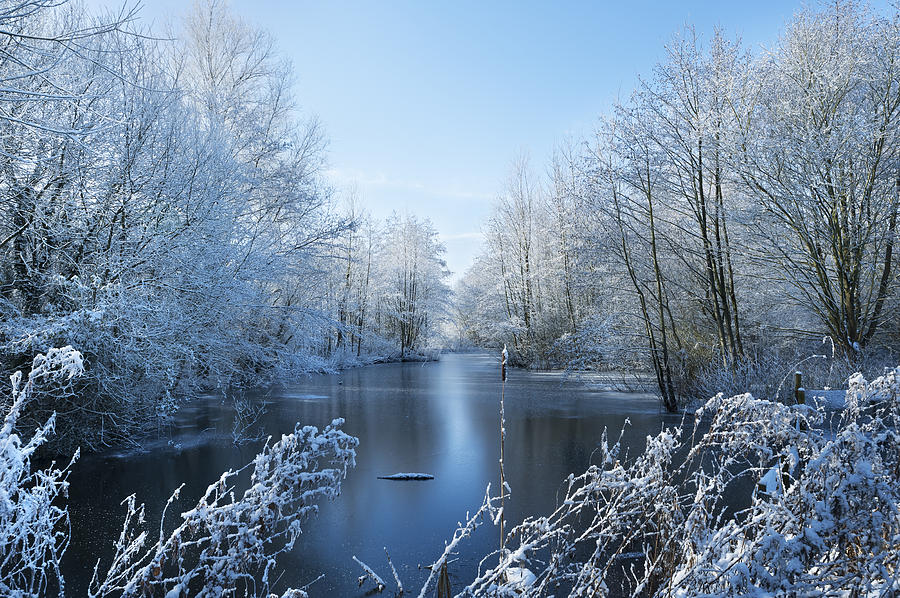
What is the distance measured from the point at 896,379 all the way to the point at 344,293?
21.2 m

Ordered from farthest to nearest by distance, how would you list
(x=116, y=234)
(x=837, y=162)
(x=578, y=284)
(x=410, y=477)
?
1. (x=578, y=284)
2. (x=837, y=162)
3. (x=116, y=234)
4. (x=410, y=477)

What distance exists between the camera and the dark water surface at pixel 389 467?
4.24 meters

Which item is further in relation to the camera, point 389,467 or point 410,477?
point 389,467

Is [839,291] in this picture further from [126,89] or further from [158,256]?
[126,89]

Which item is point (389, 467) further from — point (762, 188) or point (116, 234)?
point (762, 188)

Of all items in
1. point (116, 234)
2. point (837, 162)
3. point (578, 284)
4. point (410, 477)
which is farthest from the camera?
point (578, 284)

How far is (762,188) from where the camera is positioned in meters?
9.35

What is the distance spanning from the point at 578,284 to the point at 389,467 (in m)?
8.30

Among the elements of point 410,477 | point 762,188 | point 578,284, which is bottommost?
point 410,477

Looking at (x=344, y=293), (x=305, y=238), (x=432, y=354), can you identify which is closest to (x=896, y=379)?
(x=305, y=238)

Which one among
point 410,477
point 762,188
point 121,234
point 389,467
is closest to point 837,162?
point 762,188

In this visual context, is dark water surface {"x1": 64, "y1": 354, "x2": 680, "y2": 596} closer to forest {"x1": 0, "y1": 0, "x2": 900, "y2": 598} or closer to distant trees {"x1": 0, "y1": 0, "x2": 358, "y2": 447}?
forest {"x1": 0, "y1": 0, "x2": 900, "y2": 598}

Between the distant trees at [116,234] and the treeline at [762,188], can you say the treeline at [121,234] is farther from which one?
the treeline at [762,188]

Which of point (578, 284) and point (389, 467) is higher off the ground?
point (578, 284)
